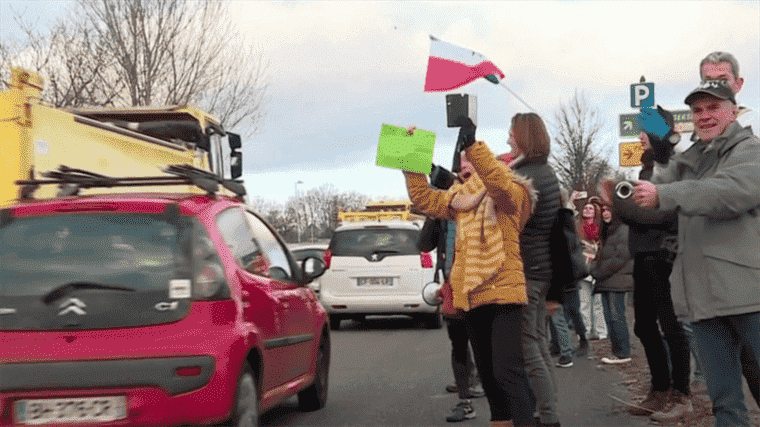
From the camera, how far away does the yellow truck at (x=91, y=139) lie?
796cm

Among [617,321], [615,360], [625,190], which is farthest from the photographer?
[615,360]

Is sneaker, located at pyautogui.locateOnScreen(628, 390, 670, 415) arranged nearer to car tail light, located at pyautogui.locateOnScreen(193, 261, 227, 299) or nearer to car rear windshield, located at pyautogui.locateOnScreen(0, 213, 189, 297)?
car tail light, located at pyautogui.locateOnScreen(193, 261, 227, 299)

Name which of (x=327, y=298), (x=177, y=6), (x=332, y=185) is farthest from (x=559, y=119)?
(x=332, y=185)

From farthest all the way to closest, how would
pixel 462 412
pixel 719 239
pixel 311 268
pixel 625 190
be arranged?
pixel 311 268 < pixel 462 412 < pixel 719 239 < pixel 625 190

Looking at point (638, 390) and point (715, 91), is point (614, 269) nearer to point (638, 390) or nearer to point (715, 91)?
point (638, 390)

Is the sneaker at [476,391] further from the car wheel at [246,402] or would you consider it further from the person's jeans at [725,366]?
the person's jeans at [725,366]

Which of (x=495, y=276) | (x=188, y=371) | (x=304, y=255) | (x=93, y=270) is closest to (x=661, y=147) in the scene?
(x=495, y=276)

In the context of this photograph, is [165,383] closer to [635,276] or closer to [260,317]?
[260,317]

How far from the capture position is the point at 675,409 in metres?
6.70

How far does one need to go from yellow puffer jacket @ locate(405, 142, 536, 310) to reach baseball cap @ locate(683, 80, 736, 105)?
3.66 ft

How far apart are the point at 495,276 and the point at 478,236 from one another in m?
0.27

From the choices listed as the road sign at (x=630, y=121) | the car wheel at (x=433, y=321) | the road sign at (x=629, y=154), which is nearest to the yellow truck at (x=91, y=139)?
the car wheel at (x=433, y=321)

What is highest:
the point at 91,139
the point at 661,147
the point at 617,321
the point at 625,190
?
the point at 91,139

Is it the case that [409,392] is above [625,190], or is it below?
below
